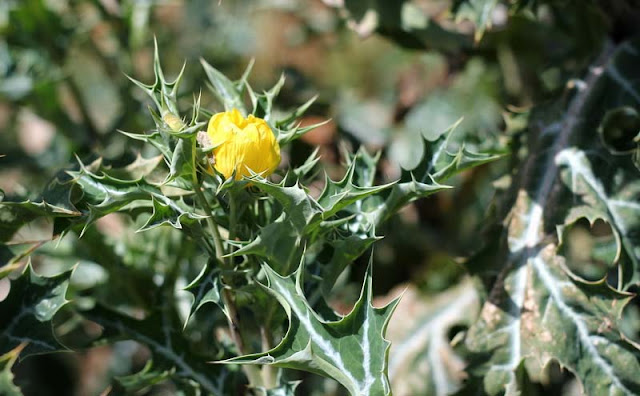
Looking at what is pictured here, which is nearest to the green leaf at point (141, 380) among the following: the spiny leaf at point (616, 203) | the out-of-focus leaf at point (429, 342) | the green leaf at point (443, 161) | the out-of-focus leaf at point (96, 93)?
the green leaf at point (443, 161)

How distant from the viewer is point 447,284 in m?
2.03

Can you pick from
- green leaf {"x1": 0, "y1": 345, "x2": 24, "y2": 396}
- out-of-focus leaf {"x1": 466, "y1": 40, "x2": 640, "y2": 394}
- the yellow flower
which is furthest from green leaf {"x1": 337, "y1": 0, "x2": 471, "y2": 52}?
green leaf {"x1": 0, "y1": 345, "x2": 24, "y2": 396}

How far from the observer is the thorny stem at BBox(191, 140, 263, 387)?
0.99 metres

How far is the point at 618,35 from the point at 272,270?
3.44 ft

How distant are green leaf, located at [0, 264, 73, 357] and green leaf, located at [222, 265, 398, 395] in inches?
14.1

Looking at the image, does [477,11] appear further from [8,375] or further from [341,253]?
[8,375]

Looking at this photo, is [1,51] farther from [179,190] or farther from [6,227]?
[179,190]

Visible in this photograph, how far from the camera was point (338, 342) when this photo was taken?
3.19 ft

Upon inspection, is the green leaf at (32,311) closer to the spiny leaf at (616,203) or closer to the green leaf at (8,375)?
the green leaf at (8,375)

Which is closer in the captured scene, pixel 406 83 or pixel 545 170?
pixel 545 170

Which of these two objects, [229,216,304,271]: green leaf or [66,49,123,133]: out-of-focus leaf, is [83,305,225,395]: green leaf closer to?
[229,216,304,271]: green leaf

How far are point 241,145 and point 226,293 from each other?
0.25m

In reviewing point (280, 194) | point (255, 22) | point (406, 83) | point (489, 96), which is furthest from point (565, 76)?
point (255, 22)

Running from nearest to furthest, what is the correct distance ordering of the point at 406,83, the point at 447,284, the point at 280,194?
the point at 280,194, the point at 447,284, the point at 406,83
